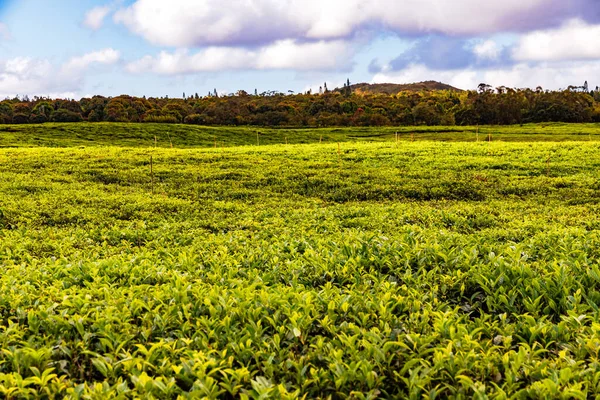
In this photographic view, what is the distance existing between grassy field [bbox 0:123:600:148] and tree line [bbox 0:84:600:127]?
462 inches

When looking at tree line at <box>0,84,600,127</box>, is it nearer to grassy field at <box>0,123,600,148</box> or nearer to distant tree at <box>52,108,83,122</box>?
distant tree at <box>52,108,83,122</box>

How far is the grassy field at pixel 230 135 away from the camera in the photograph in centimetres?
6971

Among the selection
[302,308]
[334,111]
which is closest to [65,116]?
[334,111]

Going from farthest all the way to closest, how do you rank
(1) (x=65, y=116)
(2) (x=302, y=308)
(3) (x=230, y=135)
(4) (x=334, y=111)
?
1. (4) (x=334, y=111)
2. (1) (x=65, y=116)
3. (3) (x=230, y=135)
4. (2) (x=302, y=308)

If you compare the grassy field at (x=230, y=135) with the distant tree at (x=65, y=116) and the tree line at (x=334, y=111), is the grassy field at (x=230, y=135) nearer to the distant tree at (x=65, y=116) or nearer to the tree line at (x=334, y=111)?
the tree line at (x=334, y=111)

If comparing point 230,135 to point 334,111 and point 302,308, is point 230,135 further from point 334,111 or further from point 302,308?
point 302,308

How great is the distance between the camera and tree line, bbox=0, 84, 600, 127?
96.8 meters

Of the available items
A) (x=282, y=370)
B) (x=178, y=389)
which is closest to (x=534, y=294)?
(x=282, y=370)

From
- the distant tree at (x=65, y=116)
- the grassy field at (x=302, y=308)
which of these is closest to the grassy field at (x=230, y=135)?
the distant tree at (x=65, y=116)

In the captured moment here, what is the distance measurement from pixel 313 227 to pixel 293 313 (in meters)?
8.02

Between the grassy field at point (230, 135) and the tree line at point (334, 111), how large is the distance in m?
11.7

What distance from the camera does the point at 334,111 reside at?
108500mm

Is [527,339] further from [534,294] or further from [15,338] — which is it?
[15,338]

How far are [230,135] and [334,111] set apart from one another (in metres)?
32.9
